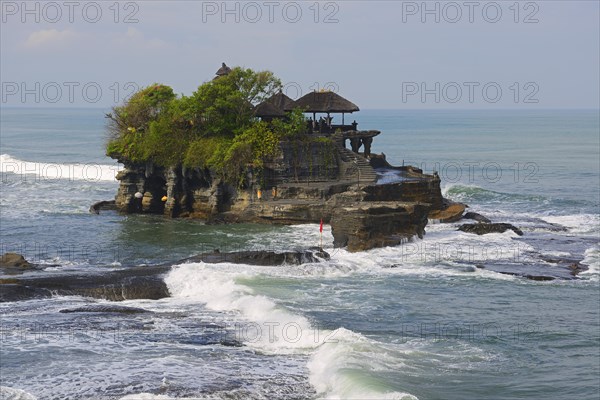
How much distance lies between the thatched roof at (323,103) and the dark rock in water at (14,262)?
70.3ft

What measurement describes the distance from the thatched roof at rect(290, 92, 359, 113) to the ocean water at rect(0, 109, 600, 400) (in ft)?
31.7

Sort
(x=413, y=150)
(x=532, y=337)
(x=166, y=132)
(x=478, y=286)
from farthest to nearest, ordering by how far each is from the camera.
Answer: (x=413, y=150), (x=166, y=132), (x=478, y=286), (x=532, y=337)

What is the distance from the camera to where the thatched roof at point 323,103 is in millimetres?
52938

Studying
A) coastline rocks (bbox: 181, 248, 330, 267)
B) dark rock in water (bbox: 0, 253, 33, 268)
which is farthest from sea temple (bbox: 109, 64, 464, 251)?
dark rock in water (bbox: 0, 253, 33, 268)

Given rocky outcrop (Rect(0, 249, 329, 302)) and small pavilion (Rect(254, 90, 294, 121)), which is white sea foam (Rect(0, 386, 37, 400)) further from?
small pavilion (Rect(254, 90, 294, 121))

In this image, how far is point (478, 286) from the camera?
A: 1371 inches

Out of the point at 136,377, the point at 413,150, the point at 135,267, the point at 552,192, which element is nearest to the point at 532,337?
the point at 136,377

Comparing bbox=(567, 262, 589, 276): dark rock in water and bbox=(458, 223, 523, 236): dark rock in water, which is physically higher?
bbox=(458, 223, 523, 236): dark rock in water

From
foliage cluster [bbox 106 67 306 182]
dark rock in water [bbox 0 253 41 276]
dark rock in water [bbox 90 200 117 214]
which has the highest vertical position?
foliage cluster [bbox 106 67 306 182]

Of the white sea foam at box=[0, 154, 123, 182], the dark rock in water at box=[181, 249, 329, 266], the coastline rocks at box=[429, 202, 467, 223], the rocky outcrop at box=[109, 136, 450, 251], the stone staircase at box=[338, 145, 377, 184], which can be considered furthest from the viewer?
the white sea foam at box=[0, 154, 123, 182]

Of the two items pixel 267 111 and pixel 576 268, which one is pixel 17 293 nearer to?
pixel 576 268

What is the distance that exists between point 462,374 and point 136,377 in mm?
8834

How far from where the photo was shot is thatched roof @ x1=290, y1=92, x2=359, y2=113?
174 ft

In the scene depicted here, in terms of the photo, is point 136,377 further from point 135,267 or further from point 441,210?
point 441,210
